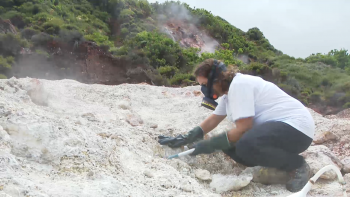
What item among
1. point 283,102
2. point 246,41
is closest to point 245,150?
point 283,102

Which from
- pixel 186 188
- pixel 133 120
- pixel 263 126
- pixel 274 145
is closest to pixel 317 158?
pixel 274 145

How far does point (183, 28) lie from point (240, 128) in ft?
67.5

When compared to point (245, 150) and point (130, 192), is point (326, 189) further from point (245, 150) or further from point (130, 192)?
point (130, 192)

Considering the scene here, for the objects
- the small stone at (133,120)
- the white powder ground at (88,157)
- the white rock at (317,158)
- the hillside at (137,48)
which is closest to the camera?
the white powder ground at (88,157)

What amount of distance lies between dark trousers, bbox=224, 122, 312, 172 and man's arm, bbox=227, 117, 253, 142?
34 mm

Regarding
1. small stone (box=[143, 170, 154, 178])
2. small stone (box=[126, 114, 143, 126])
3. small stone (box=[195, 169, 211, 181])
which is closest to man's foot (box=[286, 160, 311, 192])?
small stone (box=[195, 169, 211, 181])

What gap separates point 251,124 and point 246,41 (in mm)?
22593

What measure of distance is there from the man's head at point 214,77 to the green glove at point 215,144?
0.34m

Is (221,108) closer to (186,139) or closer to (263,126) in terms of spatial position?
(186,139)

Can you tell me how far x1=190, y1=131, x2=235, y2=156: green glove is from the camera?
2.58 m

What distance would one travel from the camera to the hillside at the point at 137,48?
32.6 feet

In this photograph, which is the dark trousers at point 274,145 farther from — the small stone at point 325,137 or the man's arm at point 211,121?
the small stone at point 325,137

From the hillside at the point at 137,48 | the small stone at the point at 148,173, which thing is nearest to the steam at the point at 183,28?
the hillside at the point at 137,48

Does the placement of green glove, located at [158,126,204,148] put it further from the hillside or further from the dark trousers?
the hillside
